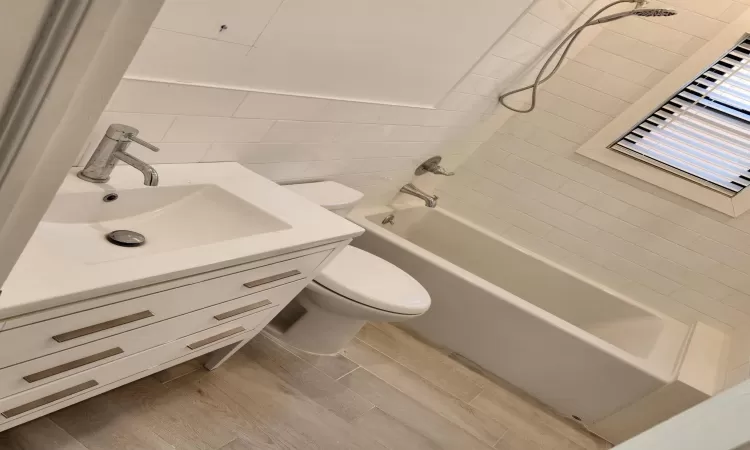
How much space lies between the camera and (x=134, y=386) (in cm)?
181

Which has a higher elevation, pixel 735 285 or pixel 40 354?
pixel 735 285

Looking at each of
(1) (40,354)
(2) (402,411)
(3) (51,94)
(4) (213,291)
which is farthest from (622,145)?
(3) (51,94)

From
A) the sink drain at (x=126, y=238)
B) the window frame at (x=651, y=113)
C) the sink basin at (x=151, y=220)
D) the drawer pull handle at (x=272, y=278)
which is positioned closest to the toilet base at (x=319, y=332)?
the drawer pull handle at (x=272, y=278)

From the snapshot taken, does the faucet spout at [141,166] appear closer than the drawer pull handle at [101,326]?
No

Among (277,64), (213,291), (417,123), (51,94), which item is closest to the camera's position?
(51,94)

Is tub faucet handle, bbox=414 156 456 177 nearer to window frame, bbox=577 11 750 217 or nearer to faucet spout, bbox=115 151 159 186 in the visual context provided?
window frame, bbox=577 11 750 217

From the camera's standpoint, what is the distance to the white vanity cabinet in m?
1.03

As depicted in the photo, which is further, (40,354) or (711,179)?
(711,179)

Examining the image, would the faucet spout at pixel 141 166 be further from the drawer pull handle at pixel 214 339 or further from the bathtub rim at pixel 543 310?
the bathtub rim at pixel 543 310

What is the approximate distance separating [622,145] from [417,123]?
1.23 meters

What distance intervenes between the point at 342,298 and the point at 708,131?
2.08 meters

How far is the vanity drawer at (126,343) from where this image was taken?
1.08 m

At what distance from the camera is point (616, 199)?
3.17 meters

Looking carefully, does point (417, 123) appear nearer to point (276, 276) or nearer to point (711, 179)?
point (276, 276)
